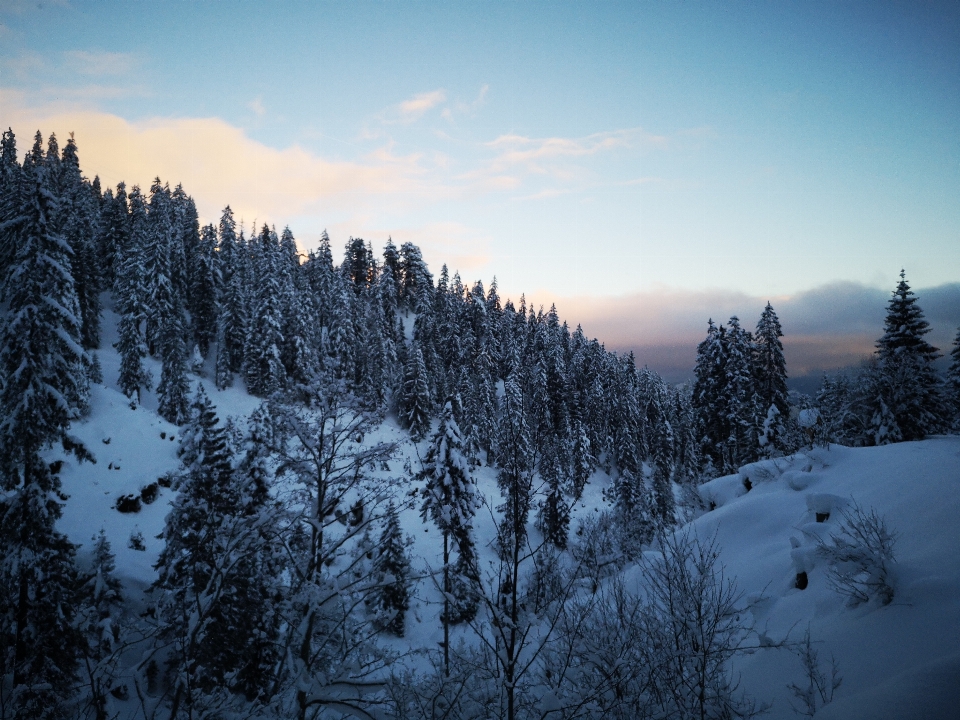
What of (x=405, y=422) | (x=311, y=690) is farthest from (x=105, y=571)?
(x=405, y=422)

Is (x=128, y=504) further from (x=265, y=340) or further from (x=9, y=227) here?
(x=265, y=340)

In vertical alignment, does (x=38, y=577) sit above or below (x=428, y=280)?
below

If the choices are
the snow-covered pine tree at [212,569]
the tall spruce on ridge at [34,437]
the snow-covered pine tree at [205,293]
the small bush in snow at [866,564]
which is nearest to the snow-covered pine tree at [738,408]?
the small bush in snow at [866,564]

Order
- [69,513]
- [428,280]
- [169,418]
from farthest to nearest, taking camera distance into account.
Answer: [428,280], [169,418], [69,513]

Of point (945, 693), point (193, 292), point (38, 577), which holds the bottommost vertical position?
point (38, 577)

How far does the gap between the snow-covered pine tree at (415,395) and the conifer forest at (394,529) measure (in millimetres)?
A: 367

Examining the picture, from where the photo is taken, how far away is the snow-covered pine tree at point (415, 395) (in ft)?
163

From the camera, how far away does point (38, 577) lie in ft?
44.0

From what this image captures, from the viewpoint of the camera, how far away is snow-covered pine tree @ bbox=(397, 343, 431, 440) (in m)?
49.7

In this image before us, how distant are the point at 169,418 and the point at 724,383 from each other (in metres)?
49.2

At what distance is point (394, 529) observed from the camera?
21188 mm

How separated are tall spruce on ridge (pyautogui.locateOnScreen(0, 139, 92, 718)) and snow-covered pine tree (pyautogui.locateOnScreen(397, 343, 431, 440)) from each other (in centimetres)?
3548

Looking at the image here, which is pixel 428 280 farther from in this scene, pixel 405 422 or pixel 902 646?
pixel 902 646

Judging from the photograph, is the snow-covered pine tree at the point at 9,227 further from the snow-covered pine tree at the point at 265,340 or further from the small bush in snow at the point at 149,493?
the snow-covered pine tree at the point at 265,340
